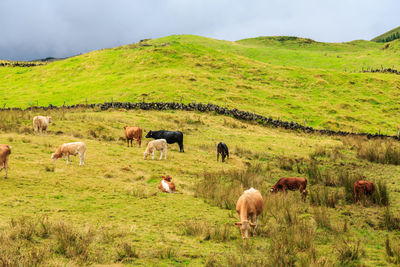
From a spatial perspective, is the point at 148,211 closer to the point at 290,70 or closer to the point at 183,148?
the point at 183,148

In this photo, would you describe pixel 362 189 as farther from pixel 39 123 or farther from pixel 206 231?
pixel 39 123

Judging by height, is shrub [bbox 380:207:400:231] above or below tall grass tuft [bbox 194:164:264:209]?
below

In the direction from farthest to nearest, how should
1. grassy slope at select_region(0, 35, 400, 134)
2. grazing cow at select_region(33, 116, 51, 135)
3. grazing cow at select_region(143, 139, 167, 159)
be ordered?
grassy slope at select_region(0, 35, 400, 134), grazing cow at select_region(33, 116, 51, 135), grazing cow at select_region(143, 139, 167, 159)

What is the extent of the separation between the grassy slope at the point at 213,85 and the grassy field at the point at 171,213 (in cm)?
2485

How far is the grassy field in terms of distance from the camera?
307 inches

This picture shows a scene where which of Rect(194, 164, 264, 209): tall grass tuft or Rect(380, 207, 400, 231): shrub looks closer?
Rect(380, 207, 400, 231): shrub

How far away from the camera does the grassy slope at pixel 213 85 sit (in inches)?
1938

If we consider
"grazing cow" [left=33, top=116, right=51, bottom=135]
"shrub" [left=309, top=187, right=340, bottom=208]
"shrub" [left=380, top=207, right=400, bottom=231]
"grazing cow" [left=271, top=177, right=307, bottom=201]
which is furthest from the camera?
"grazing cow" [left=33, top=116, right=51, bottom=135]

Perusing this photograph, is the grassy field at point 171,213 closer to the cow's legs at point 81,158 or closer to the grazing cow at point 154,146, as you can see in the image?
the cow's legs at point 81,158

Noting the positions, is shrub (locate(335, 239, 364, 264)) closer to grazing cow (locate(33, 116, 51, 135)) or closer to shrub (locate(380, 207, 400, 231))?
shrub (locate(380, 207, 400, 231))

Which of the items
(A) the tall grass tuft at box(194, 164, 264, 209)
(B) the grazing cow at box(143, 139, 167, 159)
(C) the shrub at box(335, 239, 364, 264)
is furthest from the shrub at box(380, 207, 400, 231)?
(B) the grazing cow at box(143, 139, 167, 159)

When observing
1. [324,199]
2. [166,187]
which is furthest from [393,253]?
[166,187]

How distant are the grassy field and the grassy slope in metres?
24.8

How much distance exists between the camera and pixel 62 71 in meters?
68.8
